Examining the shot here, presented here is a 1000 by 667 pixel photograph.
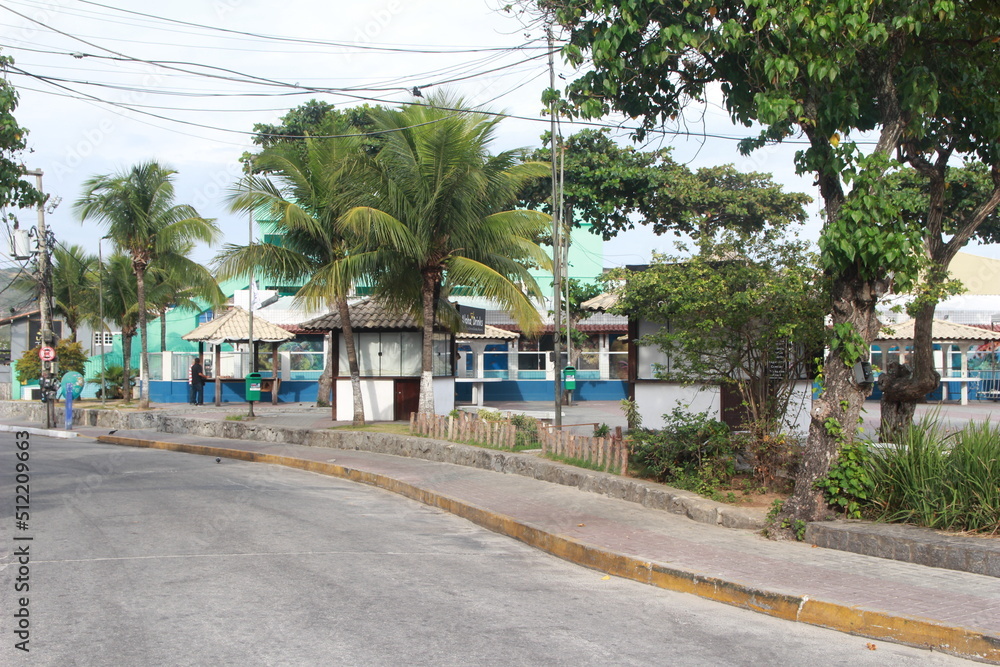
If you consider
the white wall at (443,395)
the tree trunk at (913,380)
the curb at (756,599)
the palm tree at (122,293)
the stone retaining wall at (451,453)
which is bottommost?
the curb at (756,599)

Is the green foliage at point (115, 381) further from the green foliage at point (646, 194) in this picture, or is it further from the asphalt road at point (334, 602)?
the asphalt road at point (334, 602)

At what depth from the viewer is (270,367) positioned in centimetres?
3778

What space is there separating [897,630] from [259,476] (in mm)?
11600

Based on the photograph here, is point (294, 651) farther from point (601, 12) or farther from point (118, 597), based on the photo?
point (601, 12)

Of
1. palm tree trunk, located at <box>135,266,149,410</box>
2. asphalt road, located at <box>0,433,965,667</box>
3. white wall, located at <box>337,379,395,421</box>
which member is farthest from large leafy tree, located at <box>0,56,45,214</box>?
palm tree trunk, located at <box>135,266,149,410</box>

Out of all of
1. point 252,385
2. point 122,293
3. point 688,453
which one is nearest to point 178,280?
point 122,293

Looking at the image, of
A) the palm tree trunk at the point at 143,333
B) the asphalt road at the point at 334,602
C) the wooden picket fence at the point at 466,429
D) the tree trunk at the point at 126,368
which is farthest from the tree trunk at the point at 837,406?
the tree trunk at the point at 126,368

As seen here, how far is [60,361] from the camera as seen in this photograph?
3484 cm

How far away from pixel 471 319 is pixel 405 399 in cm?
268

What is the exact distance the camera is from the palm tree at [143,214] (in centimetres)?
2744

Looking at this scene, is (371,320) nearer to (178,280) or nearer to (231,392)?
(178,280)

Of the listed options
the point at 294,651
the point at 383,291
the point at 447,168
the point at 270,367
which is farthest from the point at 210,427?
the point at 294,651

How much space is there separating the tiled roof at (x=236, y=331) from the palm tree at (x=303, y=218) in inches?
530

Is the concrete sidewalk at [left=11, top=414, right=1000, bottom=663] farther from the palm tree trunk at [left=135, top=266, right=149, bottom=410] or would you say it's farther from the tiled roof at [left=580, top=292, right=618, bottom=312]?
the palm tree trunk at [left=135, top=266, right=149, bottom=410]
